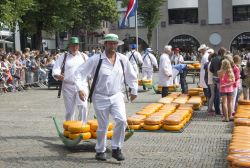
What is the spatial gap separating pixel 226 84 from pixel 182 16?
5073cm

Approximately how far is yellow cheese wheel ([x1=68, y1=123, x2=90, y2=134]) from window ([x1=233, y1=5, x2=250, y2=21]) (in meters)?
53.7

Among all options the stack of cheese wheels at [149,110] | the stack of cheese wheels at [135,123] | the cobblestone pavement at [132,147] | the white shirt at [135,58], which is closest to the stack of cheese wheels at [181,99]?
the stack of cheese wheels at [149,110]

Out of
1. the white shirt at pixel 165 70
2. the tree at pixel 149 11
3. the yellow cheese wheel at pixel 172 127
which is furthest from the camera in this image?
the tree at pixel 149 11

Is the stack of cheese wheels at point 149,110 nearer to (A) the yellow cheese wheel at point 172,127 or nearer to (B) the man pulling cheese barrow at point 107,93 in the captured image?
(A) the yellow cheese wheel at point 172,127

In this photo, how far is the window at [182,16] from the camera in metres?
63.0

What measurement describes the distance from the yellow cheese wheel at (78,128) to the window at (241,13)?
53.7 metres

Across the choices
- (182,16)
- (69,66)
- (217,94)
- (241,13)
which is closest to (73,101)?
(69,66)

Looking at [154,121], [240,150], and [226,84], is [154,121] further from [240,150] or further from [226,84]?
[240,150]

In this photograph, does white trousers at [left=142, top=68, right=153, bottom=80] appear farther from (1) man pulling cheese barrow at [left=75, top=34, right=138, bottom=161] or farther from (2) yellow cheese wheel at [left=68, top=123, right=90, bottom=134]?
(1) man pulling cheese barrow at [left=75, top=34, right=138, bottom=161]

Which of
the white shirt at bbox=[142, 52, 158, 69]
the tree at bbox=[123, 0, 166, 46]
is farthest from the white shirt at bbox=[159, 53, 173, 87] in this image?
the tree at bbox=[123, 0, 166, 46]

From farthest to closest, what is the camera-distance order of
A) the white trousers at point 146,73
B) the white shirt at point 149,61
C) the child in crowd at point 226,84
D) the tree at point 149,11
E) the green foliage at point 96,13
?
1. the tree at point 149,11
2. the green foliage at point 96,13
3. the white trousers at point 146,73
4. the white shirt at point 149,61
5. the child in crowd at point 226,84

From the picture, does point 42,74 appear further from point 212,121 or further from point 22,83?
point 212,121

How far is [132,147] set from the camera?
32.9 ft

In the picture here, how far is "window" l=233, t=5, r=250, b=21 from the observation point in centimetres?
6072
